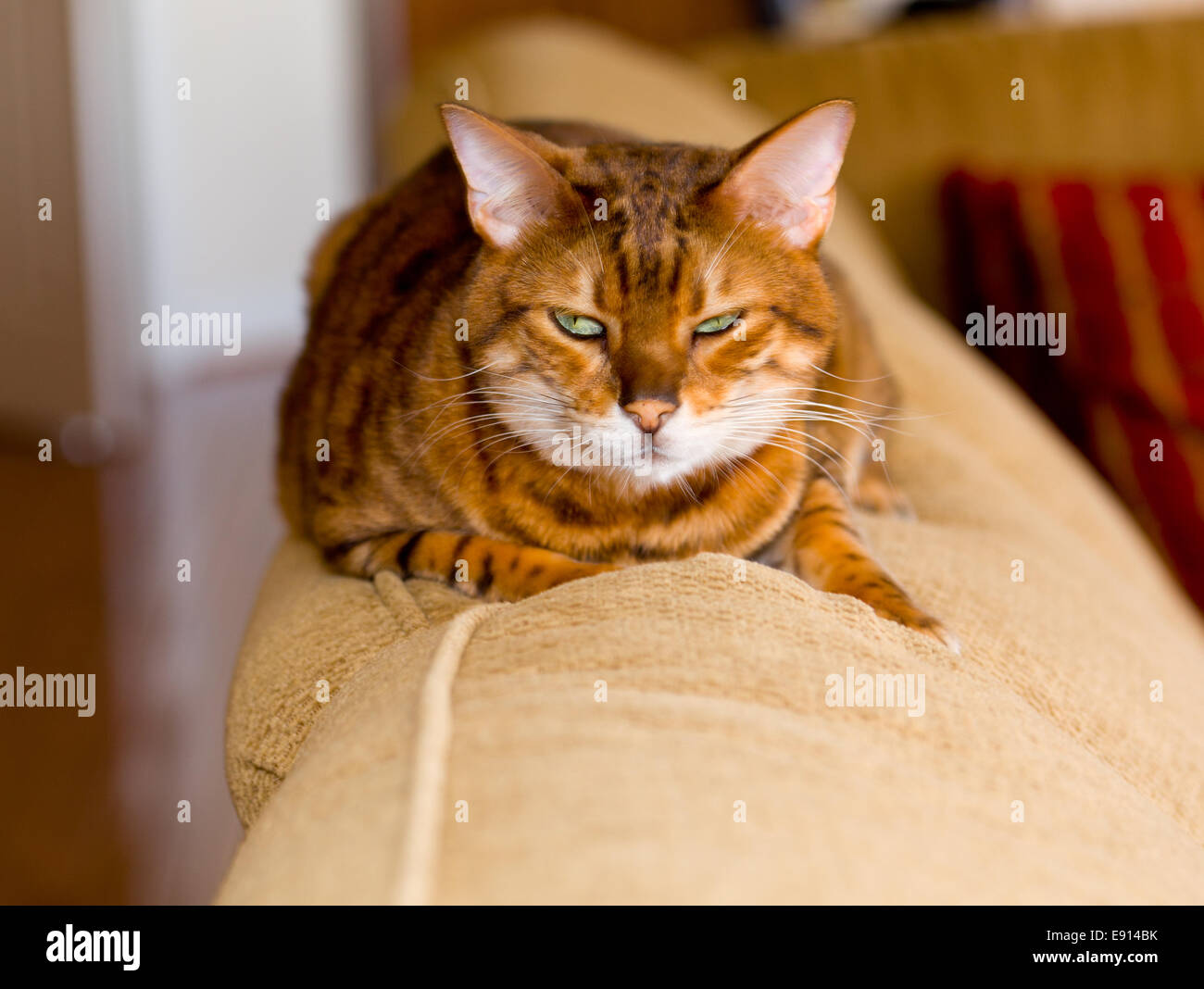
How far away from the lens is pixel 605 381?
91cm

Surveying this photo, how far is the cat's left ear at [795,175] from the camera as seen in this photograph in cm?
92

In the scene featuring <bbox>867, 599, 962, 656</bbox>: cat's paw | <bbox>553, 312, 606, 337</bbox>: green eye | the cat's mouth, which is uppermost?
<bbox>553, 312, 606, 337</bbox>: green eye

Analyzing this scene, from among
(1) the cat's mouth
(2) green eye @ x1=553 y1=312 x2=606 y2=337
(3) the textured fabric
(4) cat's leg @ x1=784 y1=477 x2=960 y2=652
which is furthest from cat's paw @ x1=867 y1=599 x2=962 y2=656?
(3) the textured fabric

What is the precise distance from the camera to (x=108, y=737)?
2.10 meters

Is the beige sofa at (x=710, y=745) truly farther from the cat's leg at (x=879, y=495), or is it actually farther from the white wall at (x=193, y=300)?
the white wall at (x=193, y=300)

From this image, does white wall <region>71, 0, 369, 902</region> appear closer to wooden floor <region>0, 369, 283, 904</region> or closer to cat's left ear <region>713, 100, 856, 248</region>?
wooden floor <region>0, 369, 283, 904</region>

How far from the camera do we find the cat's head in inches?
36.1

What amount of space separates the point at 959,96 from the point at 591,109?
3.03ft

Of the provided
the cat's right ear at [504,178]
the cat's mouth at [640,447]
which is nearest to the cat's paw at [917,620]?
the cat's mouth at [640,447]

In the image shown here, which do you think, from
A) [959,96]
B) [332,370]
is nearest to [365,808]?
[332,370]

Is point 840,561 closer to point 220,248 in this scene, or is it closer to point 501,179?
point 501,179

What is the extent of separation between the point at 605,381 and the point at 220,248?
12.0 feet

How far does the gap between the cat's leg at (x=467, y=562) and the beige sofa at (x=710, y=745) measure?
0.03m

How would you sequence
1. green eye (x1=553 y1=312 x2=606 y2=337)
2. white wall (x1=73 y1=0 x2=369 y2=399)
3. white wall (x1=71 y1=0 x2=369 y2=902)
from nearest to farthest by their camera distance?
green eye (x1=553 y1=312 x2=606 y2=337), white wall (x1=71 y1=0 x2=369 y2=902), white wall (x1=73 y1=0 x2=369 y2=399)
